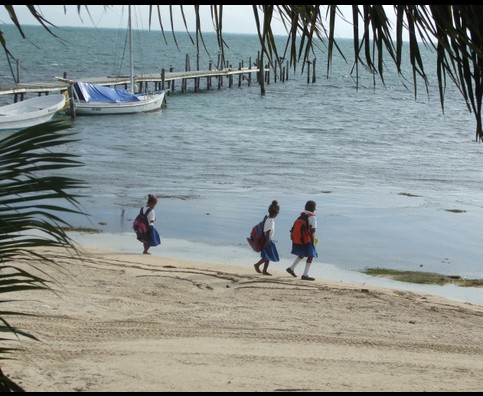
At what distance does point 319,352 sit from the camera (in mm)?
8562

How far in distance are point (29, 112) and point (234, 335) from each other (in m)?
26.1

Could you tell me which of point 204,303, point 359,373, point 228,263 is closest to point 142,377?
point 359,373

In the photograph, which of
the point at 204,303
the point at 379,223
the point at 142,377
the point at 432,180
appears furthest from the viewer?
the point at 432,180

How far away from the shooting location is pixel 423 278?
1462 centimetres

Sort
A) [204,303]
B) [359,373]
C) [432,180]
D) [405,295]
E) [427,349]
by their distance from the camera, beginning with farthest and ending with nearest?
[432,180] → [405,295] → [204,303] → [427,349] → [359,373]

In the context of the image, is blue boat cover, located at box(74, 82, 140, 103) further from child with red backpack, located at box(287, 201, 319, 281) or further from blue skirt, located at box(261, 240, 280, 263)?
child with red backpack, located at box(287, 201, 319, 281)

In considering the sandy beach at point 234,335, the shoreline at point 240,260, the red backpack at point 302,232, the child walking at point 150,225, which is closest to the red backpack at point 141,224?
the child walking at point 150,225

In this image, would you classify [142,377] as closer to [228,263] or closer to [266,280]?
[266,280]

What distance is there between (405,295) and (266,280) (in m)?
1.97

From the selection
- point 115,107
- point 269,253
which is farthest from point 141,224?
point 115,107

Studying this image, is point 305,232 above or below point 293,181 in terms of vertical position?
above

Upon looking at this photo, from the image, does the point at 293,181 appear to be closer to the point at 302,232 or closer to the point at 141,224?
the point at 141,224

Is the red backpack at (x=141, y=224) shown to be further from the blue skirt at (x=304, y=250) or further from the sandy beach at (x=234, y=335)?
the blue skirt at (x=304, y=250)

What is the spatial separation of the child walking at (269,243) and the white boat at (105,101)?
28906mm
